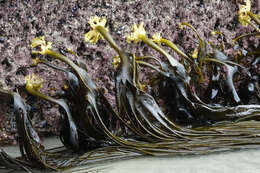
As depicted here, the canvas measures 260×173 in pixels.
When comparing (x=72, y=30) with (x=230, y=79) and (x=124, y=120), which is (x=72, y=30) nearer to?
(x=124, y=120)

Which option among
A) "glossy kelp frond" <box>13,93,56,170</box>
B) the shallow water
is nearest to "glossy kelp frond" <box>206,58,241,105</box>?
the shallow water

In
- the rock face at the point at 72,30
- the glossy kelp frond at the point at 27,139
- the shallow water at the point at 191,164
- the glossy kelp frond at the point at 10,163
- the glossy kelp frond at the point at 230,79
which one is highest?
the rock face at the point at 72,30

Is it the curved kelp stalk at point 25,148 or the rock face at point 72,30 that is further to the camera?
the rock face at point 72,30

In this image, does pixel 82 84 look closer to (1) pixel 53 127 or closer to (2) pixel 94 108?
(2) pixel 94 108

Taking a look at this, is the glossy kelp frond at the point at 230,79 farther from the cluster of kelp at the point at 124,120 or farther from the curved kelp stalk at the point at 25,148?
the curved kelp stalk at the point at 25,148

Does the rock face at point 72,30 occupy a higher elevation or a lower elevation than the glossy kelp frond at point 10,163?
higher

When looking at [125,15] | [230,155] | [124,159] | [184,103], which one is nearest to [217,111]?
[184,103]

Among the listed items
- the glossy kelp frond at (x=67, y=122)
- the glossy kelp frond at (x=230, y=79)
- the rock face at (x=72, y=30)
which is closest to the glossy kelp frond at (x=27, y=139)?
the glossy kelp frond at (x=67, y=122)

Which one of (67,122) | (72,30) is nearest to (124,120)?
(67,122)
